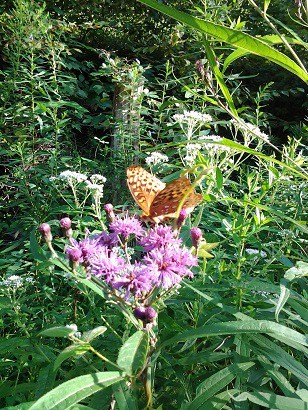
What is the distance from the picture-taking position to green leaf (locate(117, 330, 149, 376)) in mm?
1005

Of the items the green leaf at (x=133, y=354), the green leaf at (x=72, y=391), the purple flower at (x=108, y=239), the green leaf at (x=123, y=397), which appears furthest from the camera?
the purple flower at (x=108, y=239)

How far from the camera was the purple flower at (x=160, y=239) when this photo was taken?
1.24 metres

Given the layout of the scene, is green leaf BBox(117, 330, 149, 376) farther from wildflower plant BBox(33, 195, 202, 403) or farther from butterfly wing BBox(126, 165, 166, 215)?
butterfly wing BBox(126, 165, 166, 215)

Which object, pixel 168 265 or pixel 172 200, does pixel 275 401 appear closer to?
pixel 168 265

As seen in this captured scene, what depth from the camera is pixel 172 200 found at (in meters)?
1.47

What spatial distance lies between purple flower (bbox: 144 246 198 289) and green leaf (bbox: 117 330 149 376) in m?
0.14

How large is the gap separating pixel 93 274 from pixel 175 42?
4494 mm

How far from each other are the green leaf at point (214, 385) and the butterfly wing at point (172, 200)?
1.45 ft

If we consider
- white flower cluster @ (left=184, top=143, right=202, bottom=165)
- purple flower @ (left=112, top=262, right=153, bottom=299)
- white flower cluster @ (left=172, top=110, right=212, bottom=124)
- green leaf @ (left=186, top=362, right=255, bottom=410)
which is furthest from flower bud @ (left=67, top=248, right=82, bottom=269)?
white flower cluster @ (left=172, top=110, right=212, bottom=124)

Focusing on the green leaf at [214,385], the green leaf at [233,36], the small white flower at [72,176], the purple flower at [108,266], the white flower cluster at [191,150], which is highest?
the green leaf at [233,36]

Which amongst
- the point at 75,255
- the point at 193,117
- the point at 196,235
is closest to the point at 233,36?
the point at 196,235

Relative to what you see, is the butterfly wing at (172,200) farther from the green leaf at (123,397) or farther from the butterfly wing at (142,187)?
the green leaf at (123,397)

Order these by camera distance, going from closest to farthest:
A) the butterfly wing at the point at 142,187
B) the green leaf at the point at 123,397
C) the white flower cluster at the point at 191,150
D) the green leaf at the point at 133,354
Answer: the green leaf at the point at 133,354, the green leaf at the point at 123,397, the butterfly wing at the point at 142,187, the white flower cluster at the point at 191,150

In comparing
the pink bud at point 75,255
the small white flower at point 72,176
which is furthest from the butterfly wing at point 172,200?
the small white flower at point 72,176
